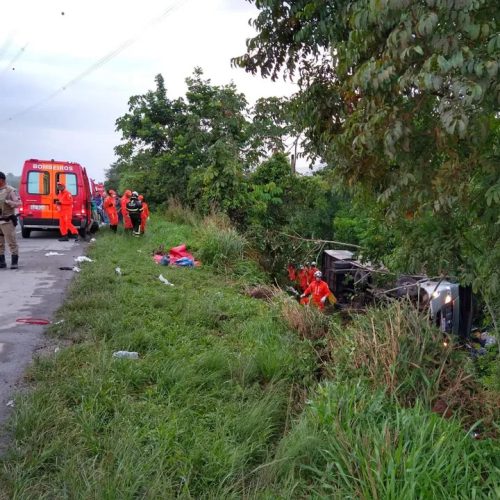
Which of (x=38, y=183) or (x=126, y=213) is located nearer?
(x=38, y=183)

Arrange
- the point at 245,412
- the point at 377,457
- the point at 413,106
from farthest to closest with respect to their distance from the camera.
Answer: the point at 245,412
the point at 377,457
the point at 413,106

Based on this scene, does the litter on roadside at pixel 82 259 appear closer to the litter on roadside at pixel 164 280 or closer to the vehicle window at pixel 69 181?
the litter on roadside at pixel 164 280

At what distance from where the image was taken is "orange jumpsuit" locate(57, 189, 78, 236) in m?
14.6

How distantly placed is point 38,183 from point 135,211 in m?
2.97

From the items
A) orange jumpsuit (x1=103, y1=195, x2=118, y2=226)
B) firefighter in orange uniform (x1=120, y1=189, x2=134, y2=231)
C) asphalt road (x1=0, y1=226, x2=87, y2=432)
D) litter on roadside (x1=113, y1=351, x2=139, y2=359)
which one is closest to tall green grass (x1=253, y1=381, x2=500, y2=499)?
litter on roadside (x1=113, y1=351, x2=139, y2=359)

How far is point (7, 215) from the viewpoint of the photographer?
9875mm

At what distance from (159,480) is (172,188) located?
20822 mm

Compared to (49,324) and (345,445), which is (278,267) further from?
(345,445)

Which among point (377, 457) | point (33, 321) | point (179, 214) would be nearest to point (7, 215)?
point (33, 321)

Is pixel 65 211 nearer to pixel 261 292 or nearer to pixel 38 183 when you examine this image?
pixel 38 183

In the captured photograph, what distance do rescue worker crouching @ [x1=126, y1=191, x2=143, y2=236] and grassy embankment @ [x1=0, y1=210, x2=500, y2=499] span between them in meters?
8.68

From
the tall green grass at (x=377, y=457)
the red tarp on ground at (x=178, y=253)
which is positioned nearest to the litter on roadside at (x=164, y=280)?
the red tarp on ground at (x=178, y=253)

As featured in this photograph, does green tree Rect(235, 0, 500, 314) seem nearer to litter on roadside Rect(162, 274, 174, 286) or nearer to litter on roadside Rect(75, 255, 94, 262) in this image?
litter on roadside Rect(162, 274, 174, 286)

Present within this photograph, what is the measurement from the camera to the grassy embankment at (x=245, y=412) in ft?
10.4
